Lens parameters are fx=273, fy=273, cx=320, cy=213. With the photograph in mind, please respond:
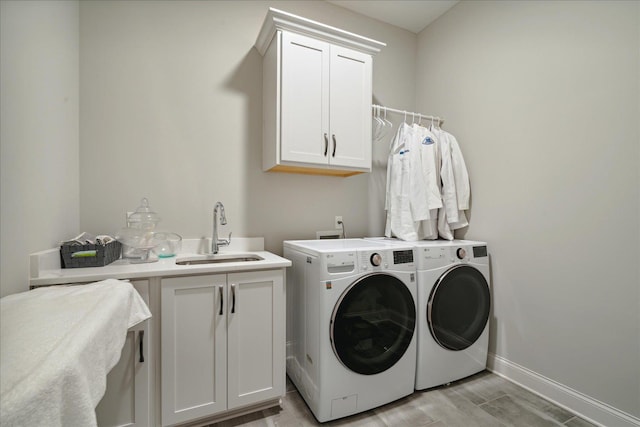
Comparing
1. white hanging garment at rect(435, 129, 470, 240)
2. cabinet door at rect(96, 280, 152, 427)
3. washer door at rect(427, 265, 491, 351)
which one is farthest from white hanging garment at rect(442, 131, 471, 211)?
cabinet door at rect(96, 280, 152, 427)

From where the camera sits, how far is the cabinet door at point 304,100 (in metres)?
1.76

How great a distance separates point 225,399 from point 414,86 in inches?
118

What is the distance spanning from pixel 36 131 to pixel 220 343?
1.25 m

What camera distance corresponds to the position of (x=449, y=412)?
156 centimetres

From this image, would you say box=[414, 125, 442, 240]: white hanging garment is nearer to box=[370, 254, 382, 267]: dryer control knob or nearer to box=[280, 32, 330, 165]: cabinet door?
box=[370, 254, 382, 267]: dryer control knob

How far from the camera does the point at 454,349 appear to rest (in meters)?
1.79

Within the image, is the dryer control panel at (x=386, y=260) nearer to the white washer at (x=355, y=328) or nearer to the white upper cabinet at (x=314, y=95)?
the white washer at (x=355, y=328)

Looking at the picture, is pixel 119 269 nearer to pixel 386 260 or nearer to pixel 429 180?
pixel 386 260

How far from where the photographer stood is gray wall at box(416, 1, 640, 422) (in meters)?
1.41

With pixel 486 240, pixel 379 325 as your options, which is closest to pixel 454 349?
pixel 379 325

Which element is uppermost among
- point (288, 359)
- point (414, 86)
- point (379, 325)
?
point (414, 86)

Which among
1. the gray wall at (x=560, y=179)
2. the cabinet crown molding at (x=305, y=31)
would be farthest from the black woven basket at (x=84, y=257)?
the gray wall at (x=560, y=179)

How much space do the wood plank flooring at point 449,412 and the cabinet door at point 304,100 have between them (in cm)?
151

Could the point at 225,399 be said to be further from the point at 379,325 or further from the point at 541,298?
the point at 541,298
